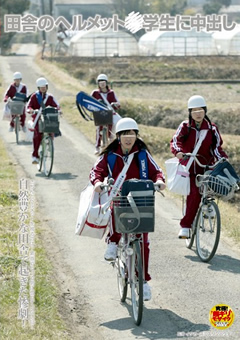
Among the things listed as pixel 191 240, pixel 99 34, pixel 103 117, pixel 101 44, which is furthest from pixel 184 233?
pixel 99 34

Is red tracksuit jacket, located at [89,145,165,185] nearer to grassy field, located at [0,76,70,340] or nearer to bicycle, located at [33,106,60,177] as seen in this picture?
grassy field, located at [0,76,70,340]

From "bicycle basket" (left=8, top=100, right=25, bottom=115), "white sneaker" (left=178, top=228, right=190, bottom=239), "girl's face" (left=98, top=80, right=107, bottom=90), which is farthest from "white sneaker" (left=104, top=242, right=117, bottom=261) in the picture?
"bicycle basket" (left=8, top=100, right=25, bottom=115)

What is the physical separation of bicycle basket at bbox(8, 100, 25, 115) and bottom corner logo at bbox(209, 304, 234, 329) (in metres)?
14.3

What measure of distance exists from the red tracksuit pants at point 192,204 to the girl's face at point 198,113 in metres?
0.80

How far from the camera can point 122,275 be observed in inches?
313

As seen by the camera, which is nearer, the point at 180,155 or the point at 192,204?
the point at 180,155

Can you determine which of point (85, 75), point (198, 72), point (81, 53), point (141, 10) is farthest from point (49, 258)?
point (141, 10)

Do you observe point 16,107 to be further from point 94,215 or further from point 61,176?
point 94,215

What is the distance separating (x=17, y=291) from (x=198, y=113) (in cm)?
347

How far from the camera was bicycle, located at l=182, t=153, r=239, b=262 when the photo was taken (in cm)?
973

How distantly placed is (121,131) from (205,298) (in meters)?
1.97

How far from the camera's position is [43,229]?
38.7ft

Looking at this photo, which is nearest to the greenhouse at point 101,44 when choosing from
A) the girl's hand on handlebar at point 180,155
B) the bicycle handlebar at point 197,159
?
the bicycle handlebar at point 197,159

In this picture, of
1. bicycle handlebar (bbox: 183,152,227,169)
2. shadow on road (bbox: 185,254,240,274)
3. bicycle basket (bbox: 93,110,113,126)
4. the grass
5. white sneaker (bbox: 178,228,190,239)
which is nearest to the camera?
the grass
